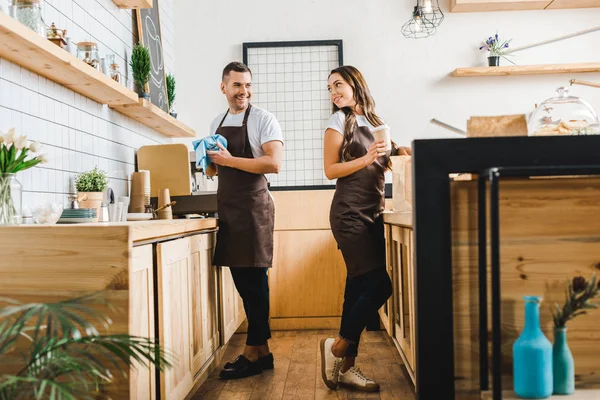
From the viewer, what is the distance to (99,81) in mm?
2621

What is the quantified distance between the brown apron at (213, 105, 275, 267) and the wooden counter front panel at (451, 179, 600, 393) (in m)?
1.47

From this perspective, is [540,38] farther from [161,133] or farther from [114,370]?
[114,370]

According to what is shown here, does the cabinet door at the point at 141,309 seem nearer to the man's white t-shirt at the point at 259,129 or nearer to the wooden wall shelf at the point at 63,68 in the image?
the wooden wall shelf at the point at 63,68

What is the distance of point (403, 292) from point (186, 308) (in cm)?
95

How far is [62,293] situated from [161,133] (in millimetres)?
2670

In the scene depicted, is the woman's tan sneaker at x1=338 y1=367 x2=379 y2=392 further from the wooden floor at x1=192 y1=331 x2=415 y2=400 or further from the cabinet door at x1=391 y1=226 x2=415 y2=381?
the cabinet door at x1=391 y1=226 x2=415 y2=381

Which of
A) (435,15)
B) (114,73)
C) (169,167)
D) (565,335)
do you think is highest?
(435,15)

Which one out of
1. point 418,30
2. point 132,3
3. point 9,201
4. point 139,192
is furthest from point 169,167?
point 418,30

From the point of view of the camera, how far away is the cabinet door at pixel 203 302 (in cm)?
267

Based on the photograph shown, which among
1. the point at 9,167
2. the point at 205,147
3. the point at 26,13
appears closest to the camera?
the point at 9,167

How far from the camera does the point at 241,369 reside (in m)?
3.07

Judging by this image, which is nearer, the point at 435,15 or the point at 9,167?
the point at 9,167

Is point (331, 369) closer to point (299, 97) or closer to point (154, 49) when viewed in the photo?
point (154, 49)

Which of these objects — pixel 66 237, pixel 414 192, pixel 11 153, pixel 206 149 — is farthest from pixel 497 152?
pixel 206 149
